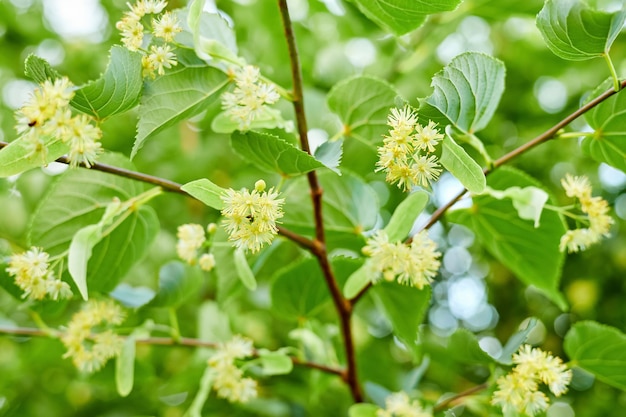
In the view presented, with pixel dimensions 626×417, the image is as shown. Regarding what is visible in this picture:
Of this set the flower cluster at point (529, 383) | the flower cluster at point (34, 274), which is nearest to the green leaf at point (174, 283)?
the flower cluster at point (34, 274)

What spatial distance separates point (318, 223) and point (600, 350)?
0.40 m

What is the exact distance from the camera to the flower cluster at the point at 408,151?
1.78 ft

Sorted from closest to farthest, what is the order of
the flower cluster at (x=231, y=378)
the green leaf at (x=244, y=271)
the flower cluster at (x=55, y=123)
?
1. the flower cluster at (x=55, y=123)
2. the green leaf at (x=244, y=271)
3. the flower cluster at (x=231, y=378)

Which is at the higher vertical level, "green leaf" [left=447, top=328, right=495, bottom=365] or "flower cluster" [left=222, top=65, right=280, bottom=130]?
"flower cluster" [left=222, top=65, right=280, bottom=130]

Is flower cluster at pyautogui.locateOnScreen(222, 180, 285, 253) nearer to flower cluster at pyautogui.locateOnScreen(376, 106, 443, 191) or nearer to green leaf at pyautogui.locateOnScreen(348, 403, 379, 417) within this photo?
flower cluster at pyautogui.locateOnScreen(376, 106, 443, 191)

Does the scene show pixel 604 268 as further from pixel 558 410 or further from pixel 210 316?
pixel 210 316

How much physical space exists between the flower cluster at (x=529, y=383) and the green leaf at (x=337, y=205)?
0.26 m

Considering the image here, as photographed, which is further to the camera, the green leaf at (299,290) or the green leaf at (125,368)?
the green leaf at (299,290)

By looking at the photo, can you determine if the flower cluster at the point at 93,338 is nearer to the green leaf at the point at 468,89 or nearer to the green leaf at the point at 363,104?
the green leaf at the point at 363,104

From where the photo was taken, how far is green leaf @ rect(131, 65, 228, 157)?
0.61 meters

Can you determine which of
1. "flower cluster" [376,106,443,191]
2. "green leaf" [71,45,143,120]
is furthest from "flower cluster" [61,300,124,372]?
"flower cluster" [376,106,443,191]

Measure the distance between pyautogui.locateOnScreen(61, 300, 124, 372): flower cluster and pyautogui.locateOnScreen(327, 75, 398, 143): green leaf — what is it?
0.39m

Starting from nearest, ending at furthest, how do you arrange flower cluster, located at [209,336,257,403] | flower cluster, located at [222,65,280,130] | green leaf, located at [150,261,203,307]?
flower cluster, located at [222,65,280,130] → flower cluster, located at [209,336,257,403] → green leaf, located at [150,261,203,307]

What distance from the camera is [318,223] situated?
0.74 meters
